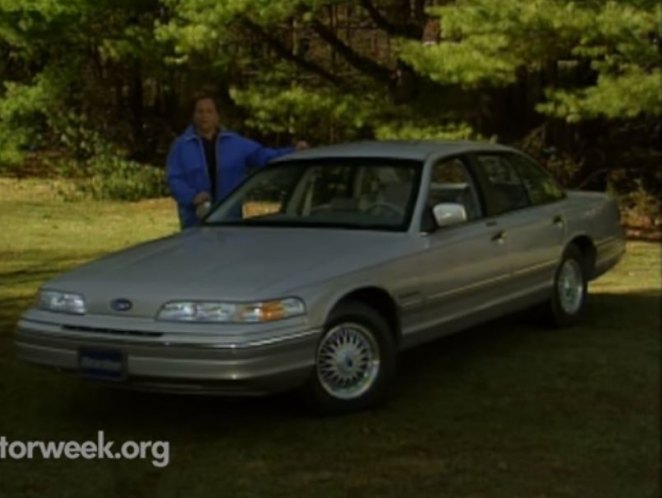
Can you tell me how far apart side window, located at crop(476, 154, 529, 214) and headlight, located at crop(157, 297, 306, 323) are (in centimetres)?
232

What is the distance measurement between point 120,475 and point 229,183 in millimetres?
3343

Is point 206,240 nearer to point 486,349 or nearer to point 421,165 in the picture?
point 421,165

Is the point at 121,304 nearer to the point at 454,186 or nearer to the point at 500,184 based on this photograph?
the point at 454,186

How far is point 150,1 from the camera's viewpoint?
17562mm

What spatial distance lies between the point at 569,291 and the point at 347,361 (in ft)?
9.15

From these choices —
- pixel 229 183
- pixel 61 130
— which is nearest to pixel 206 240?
pixel 229 183

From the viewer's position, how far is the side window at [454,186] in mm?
7465

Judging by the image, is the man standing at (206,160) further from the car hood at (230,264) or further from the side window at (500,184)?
the side window at (500,184)

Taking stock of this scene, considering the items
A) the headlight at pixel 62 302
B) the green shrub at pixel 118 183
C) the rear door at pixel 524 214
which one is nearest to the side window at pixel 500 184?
the rear door at pixel 524 214

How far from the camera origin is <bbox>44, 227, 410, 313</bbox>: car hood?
607 centimetres

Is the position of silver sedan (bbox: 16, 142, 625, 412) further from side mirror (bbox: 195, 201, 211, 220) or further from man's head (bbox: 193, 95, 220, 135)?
man's head (bbox: 193, 95, 220, 135)


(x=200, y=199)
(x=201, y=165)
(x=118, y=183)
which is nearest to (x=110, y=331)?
(x=200, y=199)

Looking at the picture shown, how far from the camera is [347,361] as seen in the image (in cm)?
645

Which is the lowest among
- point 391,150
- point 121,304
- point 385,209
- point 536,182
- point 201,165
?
point 121,304
